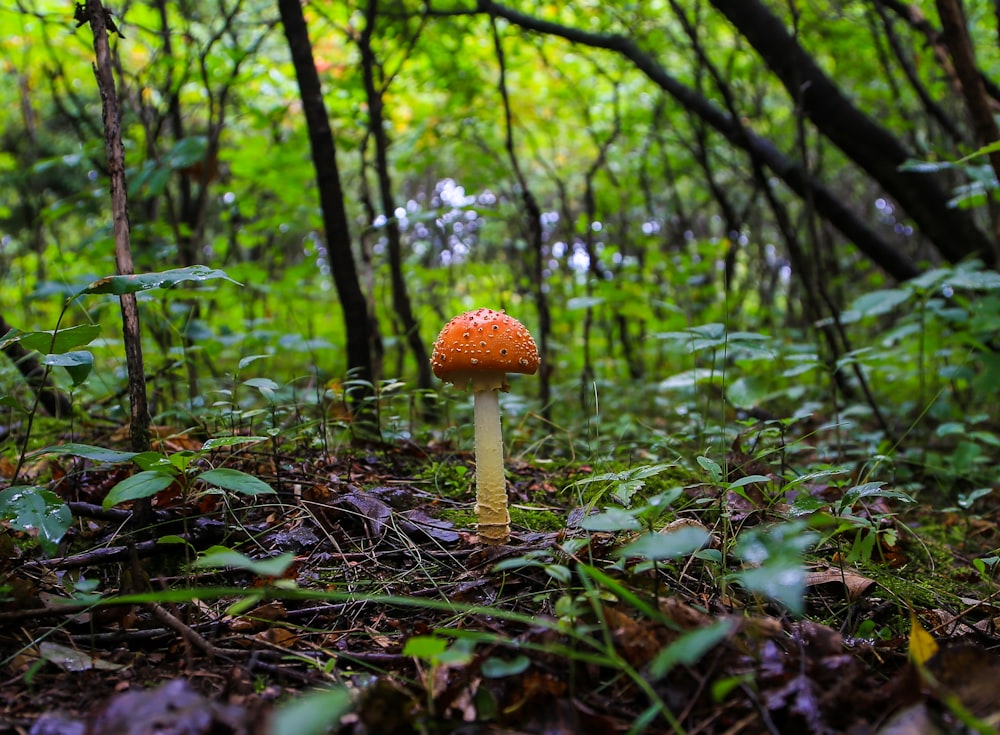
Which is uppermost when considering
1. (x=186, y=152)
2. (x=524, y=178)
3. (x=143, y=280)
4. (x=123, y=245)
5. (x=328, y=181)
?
(x=524, y=178)

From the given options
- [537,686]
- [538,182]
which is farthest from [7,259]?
[537,686]

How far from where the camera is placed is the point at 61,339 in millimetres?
1962

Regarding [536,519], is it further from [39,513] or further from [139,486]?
[39,513]

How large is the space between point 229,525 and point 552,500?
134 cm

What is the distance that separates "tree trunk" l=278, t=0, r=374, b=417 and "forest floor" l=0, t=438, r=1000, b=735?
114 cm

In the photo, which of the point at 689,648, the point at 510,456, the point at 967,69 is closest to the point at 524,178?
the point at 510,456

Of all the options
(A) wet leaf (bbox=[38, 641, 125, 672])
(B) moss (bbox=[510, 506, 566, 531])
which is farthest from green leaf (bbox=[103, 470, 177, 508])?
(B) moss (bbox=[510, 506, 566, 531])

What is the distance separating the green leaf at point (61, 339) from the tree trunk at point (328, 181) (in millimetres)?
1379

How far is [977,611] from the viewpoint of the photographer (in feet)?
7.22

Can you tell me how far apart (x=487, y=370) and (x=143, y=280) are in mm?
1077

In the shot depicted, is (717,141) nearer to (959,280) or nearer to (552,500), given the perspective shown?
(959,280)

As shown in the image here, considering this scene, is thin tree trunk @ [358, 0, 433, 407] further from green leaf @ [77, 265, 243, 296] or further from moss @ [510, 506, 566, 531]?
green leaf @ [77, 265, 243, 296]

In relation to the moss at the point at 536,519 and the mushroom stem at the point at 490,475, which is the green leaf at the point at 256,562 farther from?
the moss at the point at 536,519

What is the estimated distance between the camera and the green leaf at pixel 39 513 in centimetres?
171
